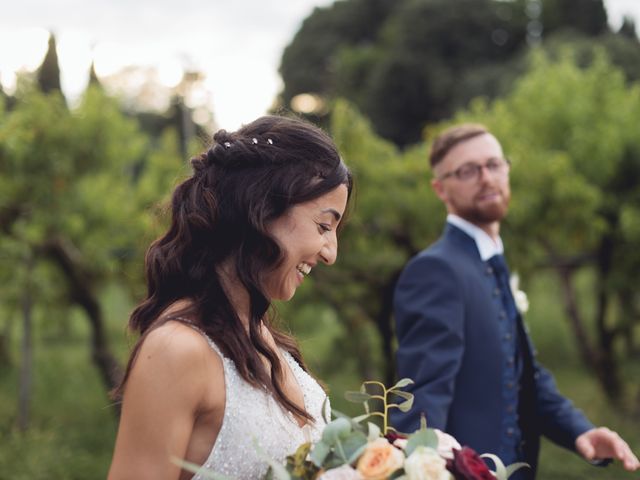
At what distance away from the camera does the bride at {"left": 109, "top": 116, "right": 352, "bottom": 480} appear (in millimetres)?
1629

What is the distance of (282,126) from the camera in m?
1.95

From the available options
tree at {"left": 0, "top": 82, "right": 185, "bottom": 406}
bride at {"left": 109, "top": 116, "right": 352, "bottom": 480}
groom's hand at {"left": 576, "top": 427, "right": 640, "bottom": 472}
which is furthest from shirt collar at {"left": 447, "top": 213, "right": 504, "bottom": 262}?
tree at {"left": 0, "top": 82, "right": 185, "bottom": 406}

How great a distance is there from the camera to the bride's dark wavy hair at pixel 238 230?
1.82 meters

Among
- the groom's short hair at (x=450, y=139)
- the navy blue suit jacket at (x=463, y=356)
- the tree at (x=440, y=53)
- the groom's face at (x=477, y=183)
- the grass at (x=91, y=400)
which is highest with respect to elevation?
the tree at (x=440, y=53)

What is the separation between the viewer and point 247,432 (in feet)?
5.75

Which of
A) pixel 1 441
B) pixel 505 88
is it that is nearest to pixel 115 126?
pixel 1 441

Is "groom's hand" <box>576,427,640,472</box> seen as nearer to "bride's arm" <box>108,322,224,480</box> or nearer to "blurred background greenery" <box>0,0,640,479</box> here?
"bride's arm" <box>108,322,224,480</box>

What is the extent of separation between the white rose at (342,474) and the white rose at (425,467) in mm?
97

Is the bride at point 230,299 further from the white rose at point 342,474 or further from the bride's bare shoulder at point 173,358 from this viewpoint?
the white rose at point 342,474

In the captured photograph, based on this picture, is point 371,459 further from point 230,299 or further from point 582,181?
point 582,181

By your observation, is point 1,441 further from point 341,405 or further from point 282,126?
point 282,126

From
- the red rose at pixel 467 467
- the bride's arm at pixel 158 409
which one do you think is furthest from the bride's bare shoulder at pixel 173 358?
the red rose at pixel 467 467

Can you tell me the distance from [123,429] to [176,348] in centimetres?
18

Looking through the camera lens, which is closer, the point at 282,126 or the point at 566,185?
the point at 282,126
